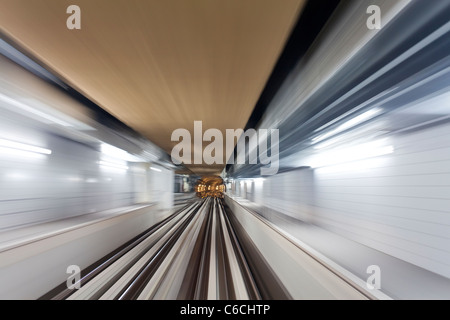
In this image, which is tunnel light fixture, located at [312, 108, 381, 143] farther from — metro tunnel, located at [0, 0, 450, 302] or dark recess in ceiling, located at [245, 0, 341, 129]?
dark recess in ceiling, located at [245, 0, 341, 129]

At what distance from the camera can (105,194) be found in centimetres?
416

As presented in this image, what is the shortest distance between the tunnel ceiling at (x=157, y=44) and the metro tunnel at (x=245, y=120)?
13mm

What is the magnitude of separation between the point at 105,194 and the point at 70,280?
2171 mm

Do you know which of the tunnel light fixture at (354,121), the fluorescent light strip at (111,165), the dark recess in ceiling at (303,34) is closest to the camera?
the tunnel light fixture at (354,121)

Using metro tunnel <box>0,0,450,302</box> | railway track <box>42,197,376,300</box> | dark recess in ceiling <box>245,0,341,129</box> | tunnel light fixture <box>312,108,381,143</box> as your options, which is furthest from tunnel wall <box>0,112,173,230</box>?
tunnel light fixture <box>312,108,381,143</box>

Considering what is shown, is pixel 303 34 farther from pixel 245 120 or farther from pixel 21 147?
pixel 21 147

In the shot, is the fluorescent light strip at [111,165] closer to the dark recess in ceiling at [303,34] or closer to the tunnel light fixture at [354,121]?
the dark recess in ceiling at [303,34]

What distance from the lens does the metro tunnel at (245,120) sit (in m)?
1.12

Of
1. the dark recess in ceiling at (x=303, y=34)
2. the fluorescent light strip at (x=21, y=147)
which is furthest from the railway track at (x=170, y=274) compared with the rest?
the dark recess in ceiling at (x=303, y=34)

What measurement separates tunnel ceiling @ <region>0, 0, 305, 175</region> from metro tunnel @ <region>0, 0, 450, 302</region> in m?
0.01

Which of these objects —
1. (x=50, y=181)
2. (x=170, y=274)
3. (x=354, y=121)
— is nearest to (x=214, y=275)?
(x=170, y=274)

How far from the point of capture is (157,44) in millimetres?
1511

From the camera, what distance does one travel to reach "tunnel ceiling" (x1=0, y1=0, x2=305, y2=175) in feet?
3.93
